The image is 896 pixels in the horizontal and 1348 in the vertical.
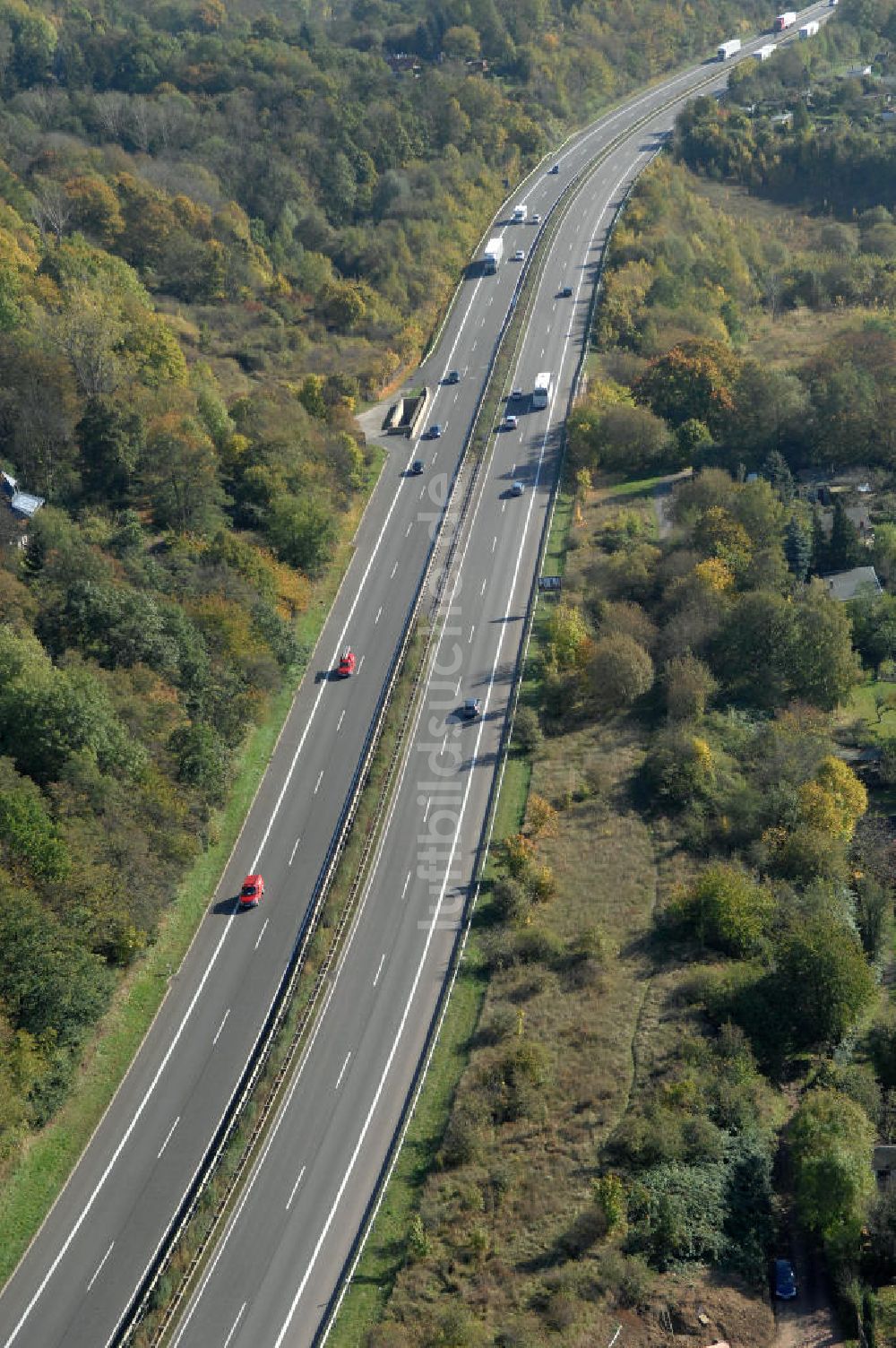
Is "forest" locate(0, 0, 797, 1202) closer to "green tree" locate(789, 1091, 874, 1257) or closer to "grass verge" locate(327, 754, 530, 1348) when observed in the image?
"grass verge" locate(327, 754, 530, 1348)

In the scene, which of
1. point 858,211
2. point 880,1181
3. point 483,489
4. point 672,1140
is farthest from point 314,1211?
point 858,211

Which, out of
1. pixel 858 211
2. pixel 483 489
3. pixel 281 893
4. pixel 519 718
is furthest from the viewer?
pixel 858 211

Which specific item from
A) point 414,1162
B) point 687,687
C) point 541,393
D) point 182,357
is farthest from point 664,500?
point 414,1162

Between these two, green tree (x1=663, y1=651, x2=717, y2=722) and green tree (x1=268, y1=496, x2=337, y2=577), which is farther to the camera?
green tree (x1=268, y1=496, x2=337, y2=577)

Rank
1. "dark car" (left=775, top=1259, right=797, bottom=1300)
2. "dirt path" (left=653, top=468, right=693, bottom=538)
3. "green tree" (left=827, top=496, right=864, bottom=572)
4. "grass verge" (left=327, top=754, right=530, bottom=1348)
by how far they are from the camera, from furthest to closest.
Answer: "dirt path" (left=653, top=468, right=693, bottom=538) → "green tree" (left=827, top=496, right=864, bottom=572) → "dark car" (left=775, top=1259, right=797, bottom=1300) → "grass verge" (left=327, top=754, right=530, bottom=1348)

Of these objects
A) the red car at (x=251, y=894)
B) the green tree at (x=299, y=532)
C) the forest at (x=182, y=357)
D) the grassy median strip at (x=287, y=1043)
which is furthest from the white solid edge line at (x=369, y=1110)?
the green tree at (x=299, y=532)

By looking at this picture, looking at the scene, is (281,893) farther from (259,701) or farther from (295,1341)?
(295,1341)

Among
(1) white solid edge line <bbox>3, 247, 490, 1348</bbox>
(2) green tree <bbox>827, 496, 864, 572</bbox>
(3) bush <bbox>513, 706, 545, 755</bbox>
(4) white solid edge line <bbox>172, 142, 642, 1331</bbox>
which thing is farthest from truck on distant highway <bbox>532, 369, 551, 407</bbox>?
(3) bush <bbox>513, 706, 545, 755</bbox>
